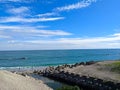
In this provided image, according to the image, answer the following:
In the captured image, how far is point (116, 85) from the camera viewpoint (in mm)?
36031

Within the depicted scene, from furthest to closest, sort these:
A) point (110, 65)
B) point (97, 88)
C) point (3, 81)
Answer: point (110, 65) < point (97, 88) < point (3, 81)

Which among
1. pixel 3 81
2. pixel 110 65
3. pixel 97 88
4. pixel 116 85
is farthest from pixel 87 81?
pixel 3 81

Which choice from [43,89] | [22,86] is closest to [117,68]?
[43,89]

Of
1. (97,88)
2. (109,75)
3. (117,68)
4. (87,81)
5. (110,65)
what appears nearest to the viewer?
(97,88)

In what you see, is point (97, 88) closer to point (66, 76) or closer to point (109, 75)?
point (109, 75)

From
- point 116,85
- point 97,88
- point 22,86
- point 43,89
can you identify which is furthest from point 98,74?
point 22,86

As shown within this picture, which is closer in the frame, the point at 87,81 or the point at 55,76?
the point at 87,81

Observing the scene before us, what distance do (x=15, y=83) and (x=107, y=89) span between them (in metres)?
12.7

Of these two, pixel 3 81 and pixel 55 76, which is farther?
pixel 55 76

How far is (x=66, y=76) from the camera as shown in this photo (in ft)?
165

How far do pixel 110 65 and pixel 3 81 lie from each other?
89.9 ft

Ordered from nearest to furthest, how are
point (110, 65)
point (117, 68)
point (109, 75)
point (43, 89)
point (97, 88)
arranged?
point (43, 89)
point (97, 88)
point (109, 75)
point (117, 68)
point (110, 65)

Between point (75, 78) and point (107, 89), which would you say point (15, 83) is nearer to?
point (107, 89)

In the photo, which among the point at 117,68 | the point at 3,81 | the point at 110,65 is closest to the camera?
the point at 3,81
